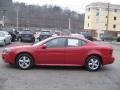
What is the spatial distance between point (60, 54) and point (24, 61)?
144 cm

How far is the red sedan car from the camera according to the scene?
12.7 meters

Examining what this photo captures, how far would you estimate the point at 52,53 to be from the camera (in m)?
12.8

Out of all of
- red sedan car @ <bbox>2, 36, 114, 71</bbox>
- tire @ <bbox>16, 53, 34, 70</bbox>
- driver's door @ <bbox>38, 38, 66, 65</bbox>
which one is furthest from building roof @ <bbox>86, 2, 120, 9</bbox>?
tire @ <bbox>16, 53, 34, 70</bbox>

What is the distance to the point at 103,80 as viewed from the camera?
11.0m

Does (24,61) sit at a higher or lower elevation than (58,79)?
higher

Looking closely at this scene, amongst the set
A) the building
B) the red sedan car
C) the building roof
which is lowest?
the red sedan car

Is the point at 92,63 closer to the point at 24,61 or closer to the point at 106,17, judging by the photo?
the point at 24,61

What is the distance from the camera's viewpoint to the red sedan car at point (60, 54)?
12.7 meters

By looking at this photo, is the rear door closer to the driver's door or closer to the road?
the driver's door

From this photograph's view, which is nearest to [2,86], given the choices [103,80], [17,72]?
[17,72]

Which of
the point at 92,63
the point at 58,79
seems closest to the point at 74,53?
the point at 92,63

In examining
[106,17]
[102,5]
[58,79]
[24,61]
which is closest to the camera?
[58,79]

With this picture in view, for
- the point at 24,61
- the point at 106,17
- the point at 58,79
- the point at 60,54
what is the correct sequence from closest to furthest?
the point at 58,79, the point at 24,61, the point at 60,54, the point at 106,17

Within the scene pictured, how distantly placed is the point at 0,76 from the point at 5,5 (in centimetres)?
5632
